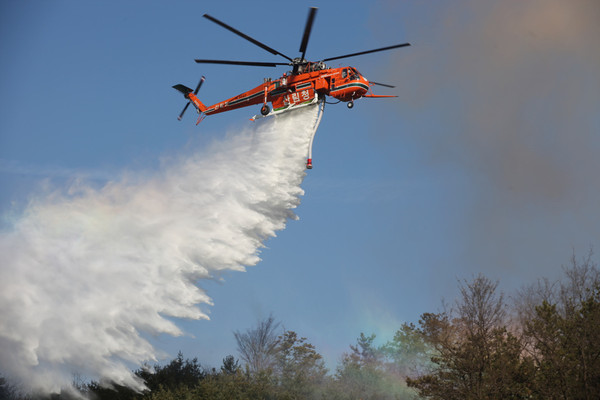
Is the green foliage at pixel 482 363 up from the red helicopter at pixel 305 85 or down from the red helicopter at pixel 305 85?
down

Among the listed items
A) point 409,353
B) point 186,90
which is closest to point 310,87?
point 186,90

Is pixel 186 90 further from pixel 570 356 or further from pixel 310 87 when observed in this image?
pixel 570 356

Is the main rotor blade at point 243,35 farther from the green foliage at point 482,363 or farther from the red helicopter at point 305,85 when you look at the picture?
the green foliage at point 482,363

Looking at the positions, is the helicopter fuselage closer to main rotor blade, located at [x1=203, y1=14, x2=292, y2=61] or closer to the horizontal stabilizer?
main rotor blade, located at [x1=203, y1=14, x2=292, y2=61]

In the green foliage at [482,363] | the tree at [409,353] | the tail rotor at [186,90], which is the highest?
the tail rotor at [186,90]

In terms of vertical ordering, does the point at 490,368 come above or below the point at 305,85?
below

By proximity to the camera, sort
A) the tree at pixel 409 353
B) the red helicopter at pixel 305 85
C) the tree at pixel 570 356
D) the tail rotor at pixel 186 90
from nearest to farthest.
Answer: the tree at pixel 570 356 < the red helicopter at pixel 305 85 < the tail rotor at pixel 186 90 < the tree at pixel 409 353

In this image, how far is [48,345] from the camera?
29141mm

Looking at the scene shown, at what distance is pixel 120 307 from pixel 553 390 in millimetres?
21265

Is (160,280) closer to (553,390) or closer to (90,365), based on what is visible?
(90,365)

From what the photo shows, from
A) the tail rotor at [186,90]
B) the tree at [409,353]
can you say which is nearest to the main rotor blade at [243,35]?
the tail rotor at [186,90]

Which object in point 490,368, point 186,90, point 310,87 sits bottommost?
point 490,368

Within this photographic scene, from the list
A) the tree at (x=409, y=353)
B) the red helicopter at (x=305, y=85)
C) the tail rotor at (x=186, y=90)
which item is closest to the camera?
the red helicopter at (x=305, y=85)

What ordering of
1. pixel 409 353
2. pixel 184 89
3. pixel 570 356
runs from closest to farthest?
pixel 570 356
pixel 184 89
pixel 409 353
